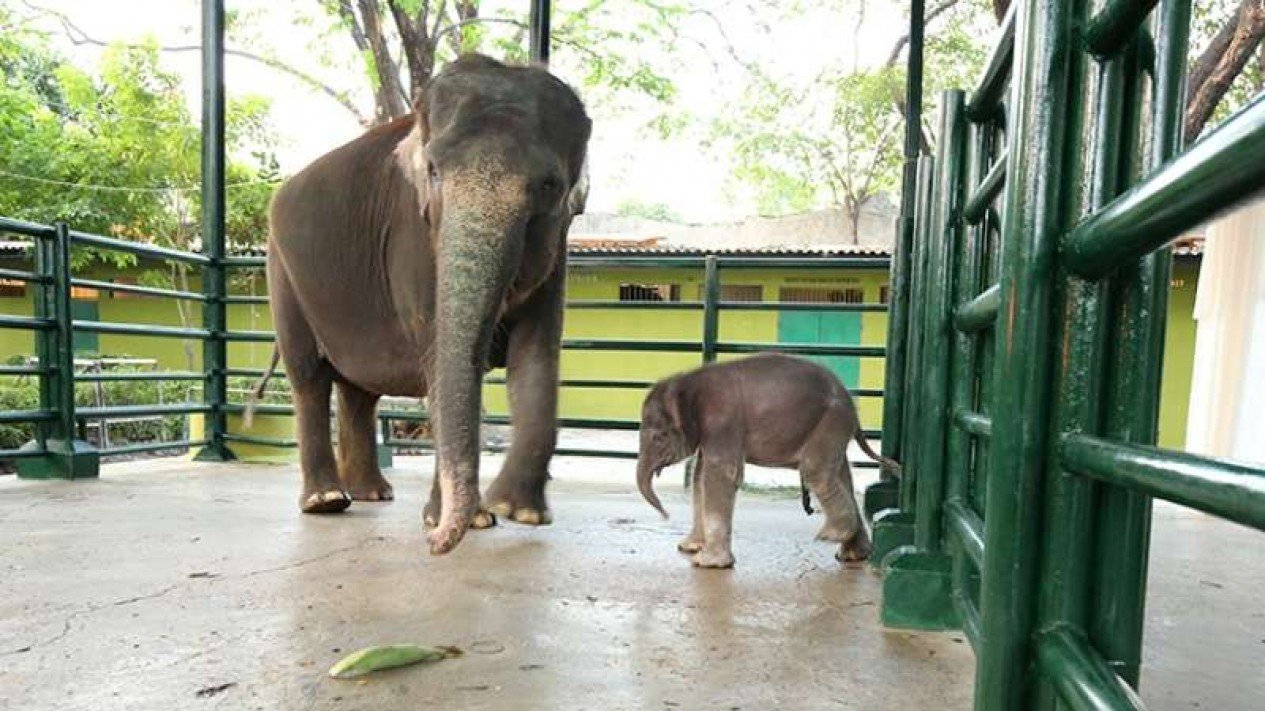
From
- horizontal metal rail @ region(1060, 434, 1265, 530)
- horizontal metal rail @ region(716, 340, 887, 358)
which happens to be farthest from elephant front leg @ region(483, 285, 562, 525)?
horizontal metal rail @ region(1060, 434, 1265, 530)

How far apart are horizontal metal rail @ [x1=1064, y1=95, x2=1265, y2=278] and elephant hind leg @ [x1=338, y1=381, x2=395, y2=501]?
3.87 meters

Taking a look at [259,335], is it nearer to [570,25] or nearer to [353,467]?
[353,467]

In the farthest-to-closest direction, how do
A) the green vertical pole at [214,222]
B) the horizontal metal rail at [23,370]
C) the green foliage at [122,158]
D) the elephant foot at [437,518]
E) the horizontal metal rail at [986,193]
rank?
the green foliage at [122,158] < the green vertical pole at [214,222] < the horizontal metal rail at [23,370] < the elephant foot at [437,518] < the horizontal metal rail at [986,193]

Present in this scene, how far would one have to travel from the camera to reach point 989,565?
1048 millimetres

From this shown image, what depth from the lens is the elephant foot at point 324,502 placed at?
3775 millimetres

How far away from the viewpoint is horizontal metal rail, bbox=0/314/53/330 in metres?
4.52

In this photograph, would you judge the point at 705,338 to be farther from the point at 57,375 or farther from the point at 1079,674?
the point at 1079,674

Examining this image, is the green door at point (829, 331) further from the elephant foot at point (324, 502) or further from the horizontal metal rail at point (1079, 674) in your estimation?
the horizontal metal rail at point (1079, 674)

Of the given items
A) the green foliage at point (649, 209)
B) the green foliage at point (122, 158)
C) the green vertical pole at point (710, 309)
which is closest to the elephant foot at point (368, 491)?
the green vertical pole at point (710, 309)

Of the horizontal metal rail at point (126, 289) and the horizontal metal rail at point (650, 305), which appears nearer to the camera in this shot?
the horizontal metal rail at point (126, 289)

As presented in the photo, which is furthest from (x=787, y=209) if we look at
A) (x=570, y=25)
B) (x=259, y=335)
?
(x=259, y=335)

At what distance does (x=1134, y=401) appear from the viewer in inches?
37.0

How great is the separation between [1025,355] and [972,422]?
88 cm

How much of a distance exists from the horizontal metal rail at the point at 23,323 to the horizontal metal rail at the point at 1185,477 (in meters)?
5.06
